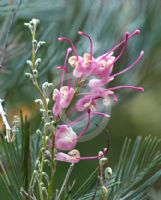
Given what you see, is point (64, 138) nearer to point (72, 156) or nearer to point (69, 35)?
point (72, 156)

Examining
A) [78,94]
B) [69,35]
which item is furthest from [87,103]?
[69,35]

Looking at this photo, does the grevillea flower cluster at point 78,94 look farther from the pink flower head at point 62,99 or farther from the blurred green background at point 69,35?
the blurred green background at point 69,35

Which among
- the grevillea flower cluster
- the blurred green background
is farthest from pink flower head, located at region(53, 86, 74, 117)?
the blurred green background

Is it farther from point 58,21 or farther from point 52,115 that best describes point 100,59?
point 58,21

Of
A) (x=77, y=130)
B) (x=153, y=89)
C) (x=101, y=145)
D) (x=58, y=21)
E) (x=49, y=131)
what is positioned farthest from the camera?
(x=153, y=89)

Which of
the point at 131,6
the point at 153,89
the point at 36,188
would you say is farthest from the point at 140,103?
the point at 36,188

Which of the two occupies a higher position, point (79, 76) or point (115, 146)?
Result: point (79, 76)

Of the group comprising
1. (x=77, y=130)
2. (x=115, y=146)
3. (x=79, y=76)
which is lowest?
(x=115, y=146)
